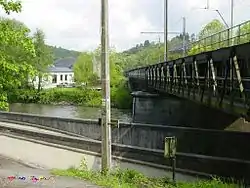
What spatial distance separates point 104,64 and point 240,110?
4.80 m

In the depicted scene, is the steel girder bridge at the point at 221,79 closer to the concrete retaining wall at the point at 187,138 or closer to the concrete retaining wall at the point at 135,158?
the concrete retaining wall at the point at 187,138

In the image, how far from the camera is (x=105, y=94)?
15.4 metres

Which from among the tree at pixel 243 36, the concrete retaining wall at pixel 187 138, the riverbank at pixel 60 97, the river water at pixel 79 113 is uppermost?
the tree at pixel 243 36

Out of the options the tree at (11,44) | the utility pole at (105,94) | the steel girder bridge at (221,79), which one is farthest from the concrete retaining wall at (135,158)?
the tree at (11,44)

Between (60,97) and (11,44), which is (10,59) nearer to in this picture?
(11,44)

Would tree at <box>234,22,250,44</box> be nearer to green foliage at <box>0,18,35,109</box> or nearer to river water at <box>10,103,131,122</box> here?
green foliage at <box>0,18,35,109</box>

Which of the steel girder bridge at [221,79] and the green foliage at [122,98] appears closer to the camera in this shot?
the steel girder bridge at [221,79]

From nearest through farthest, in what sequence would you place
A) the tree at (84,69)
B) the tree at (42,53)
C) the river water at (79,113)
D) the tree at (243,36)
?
the tree at (243,36) → the river water at (79,113) → the tree at (42,53) → the tree at (84,69)

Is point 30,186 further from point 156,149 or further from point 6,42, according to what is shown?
point 156,149

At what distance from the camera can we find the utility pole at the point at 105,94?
49.7 ft

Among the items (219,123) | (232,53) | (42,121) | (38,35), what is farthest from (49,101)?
(232,53)

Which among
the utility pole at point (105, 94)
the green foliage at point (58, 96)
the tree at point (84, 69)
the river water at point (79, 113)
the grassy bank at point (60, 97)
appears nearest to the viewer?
the utility pole at point (105, 94)

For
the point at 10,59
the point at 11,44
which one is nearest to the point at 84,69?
the point at 10,59

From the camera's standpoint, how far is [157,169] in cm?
2266
